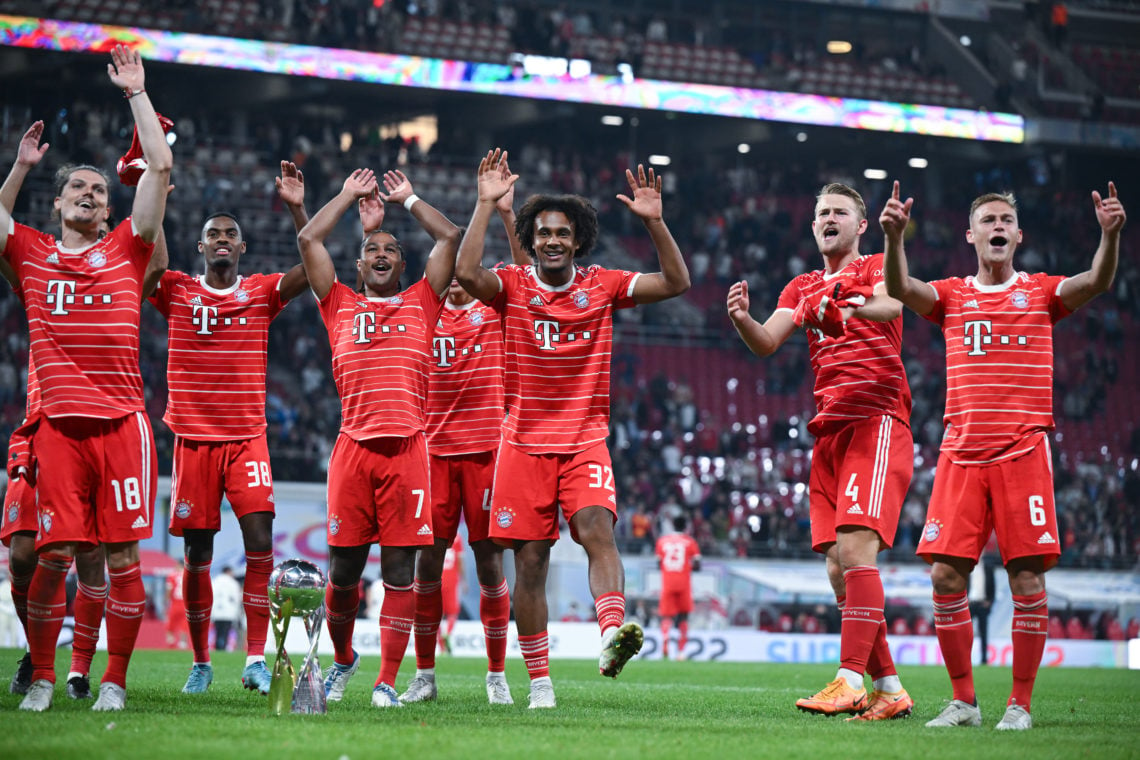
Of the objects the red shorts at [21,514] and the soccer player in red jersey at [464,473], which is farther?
the soccer player in red jersey at [464,473]

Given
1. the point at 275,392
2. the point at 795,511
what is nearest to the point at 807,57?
the point at 795,511

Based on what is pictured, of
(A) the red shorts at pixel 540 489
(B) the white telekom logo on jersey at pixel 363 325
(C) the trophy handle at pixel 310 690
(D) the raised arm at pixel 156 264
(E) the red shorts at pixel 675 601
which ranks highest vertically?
(D) the raised arm at pixel 156 264

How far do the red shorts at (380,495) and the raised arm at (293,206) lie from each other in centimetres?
125

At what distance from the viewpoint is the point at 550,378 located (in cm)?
809

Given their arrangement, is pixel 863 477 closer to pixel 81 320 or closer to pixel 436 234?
pixel 436 234

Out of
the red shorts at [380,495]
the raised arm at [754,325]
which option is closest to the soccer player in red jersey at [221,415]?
the red shorts at [380,495]

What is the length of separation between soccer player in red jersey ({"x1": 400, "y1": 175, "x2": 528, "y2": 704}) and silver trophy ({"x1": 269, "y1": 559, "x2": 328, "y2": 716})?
1557 mm

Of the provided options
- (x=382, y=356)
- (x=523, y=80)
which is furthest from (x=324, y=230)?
(x=523, y=80)

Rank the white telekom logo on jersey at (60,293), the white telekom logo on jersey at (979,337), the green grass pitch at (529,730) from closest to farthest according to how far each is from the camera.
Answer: the green grass pitch at (529,730)
the white telekom logo on jersey at (60,293)
the white telekom logo on jersey at (979,337)

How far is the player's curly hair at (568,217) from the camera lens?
8.35 metres

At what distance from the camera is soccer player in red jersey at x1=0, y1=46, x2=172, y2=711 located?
285 inches

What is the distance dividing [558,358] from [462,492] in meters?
1.58

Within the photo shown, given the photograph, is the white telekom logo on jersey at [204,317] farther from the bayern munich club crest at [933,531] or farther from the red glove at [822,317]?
the bayern munich club crest at [933,531]

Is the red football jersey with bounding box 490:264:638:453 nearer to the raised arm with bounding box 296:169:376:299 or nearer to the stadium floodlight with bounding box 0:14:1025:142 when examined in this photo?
the raised arm with bounding box 296:169:376:299
